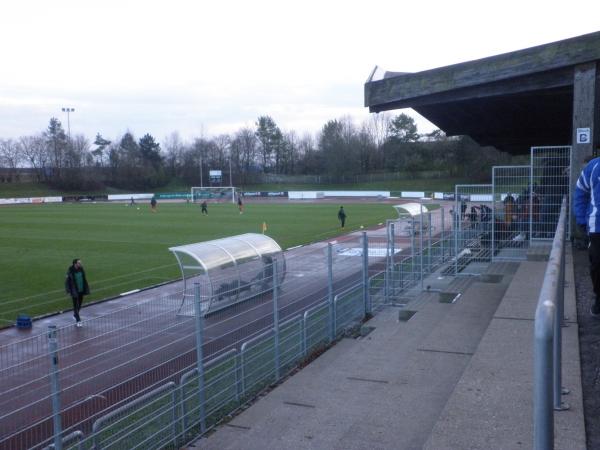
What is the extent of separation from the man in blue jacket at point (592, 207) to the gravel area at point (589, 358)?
305 mm

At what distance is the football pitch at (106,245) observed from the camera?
58.3 feet

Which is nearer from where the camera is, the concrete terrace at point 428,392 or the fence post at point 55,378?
the concrete terrace at point 428,392

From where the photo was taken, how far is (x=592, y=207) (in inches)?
189

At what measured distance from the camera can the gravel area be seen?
3406mm

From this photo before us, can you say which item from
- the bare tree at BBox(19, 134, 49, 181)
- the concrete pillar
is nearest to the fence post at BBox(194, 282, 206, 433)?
the concrete pillar

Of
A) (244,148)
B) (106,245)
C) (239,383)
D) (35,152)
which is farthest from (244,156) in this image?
(239,383)

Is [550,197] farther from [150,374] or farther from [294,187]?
[294,187]

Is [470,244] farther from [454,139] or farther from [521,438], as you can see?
[454,139]

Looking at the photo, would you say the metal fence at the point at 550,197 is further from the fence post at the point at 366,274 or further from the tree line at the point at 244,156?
the tree line at the point at 244,156

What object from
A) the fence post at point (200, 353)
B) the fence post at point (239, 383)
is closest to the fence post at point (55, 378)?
the fence post at point (200, 353)

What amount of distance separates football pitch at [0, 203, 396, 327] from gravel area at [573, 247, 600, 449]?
12.8 meters

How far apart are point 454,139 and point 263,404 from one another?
8873cm

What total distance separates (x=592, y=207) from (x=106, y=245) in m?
27.0

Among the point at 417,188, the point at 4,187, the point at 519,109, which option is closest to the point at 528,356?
the point at 519,109
